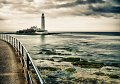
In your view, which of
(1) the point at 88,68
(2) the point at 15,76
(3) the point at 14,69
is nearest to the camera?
(2) the point at 15,76

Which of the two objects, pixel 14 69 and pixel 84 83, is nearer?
pixel 14 69

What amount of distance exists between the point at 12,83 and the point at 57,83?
9.72 metres

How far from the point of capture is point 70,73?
21391 millimetres

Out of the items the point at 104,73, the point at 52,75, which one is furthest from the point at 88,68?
the point at 52,75

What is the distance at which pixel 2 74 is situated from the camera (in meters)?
9.56

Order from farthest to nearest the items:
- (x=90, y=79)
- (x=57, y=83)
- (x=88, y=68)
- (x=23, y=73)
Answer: (x=88, y=68) < (x=90, y=79) < (x=57, y=83) < (x=23, y=73)

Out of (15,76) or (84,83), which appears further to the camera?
(84,83)

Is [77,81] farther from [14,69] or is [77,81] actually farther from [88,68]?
[14,69]

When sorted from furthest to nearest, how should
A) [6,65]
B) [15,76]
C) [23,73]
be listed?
[6,65] → [23,73] → [15,76]

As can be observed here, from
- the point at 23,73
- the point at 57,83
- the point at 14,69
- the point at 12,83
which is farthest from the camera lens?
the point at 57,83

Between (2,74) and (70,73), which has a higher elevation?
(2,74)

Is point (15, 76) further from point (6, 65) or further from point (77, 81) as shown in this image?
A: point (77, 81)

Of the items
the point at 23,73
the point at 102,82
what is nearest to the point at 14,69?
the point at 23,73

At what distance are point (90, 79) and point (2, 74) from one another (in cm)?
1140
